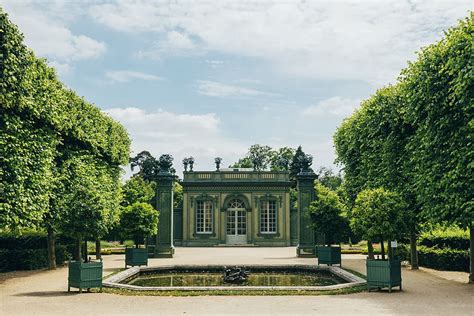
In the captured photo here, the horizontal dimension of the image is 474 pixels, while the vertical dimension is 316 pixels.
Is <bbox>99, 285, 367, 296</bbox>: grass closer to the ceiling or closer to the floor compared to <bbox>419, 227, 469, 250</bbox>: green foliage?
closer to the floor

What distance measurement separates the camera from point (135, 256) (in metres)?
17.5

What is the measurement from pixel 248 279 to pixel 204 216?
20.7 m

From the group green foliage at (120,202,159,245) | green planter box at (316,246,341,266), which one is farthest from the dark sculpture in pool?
green foliage at (120,202,159,245)

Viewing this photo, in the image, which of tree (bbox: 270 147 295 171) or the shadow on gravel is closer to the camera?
the shadow on gravel

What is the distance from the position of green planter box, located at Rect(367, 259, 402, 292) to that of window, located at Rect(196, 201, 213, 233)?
78.7 ft

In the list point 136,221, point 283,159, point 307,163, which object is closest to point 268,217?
point 307,163

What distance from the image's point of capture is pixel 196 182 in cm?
3556

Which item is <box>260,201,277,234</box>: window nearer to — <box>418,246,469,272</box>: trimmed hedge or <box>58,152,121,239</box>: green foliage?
<box>58,152,121,239</box>: green foliage

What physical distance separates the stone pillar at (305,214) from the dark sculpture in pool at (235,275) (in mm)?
9621

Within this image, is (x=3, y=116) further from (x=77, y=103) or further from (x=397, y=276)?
(x=397, y=276)

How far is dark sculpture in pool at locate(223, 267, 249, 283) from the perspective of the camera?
14.1 m

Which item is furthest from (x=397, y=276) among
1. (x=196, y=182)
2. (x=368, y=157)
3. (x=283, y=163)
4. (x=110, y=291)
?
(x=283, y=163)

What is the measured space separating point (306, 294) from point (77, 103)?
38.8 ft

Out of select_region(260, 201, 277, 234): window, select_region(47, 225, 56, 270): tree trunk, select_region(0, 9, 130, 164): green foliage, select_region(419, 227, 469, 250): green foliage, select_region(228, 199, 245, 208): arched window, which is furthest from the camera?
select_region(228, 199, 245, 208): arched window
